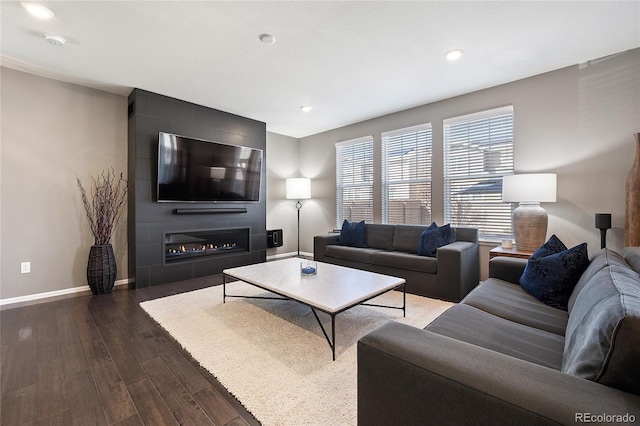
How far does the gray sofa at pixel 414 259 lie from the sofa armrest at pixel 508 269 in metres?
0.58

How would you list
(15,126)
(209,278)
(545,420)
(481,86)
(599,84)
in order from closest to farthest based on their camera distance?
(545,420), (599,84), (15,126), (481,86), (209,278)

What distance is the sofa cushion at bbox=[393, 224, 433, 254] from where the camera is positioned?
3.91 metres

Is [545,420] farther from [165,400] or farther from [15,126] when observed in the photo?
[15,126]

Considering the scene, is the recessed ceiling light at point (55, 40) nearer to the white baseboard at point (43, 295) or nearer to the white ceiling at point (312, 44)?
the white ceiling at point (312, 44)

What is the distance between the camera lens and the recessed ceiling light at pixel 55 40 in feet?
8.18

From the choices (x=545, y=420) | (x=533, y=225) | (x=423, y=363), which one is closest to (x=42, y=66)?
(x=423, y=363)

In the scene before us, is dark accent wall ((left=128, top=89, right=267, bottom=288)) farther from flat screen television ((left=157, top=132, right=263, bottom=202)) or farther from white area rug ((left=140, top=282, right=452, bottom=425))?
white area rug ((left=140, top=282, right=452, bottom=425))

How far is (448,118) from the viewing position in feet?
13.0

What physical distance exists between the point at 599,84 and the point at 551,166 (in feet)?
2.95

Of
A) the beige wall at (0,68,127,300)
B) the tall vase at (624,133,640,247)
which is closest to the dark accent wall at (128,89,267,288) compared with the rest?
the beige wall at (0,68,127,300)

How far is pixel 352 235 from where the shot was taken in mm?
4355

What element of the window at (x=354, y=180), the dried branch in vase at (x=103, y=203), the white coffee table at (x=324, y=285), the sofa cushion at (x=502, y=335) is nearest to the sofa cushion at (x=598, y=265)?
the sofa cushion at (x=502, y=335)

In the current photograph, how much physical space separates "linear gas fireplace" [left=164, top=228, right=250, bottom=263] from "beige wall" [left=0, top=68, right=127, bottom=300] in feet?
2.41

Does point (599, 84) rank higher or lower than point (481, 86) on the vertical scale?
lower
